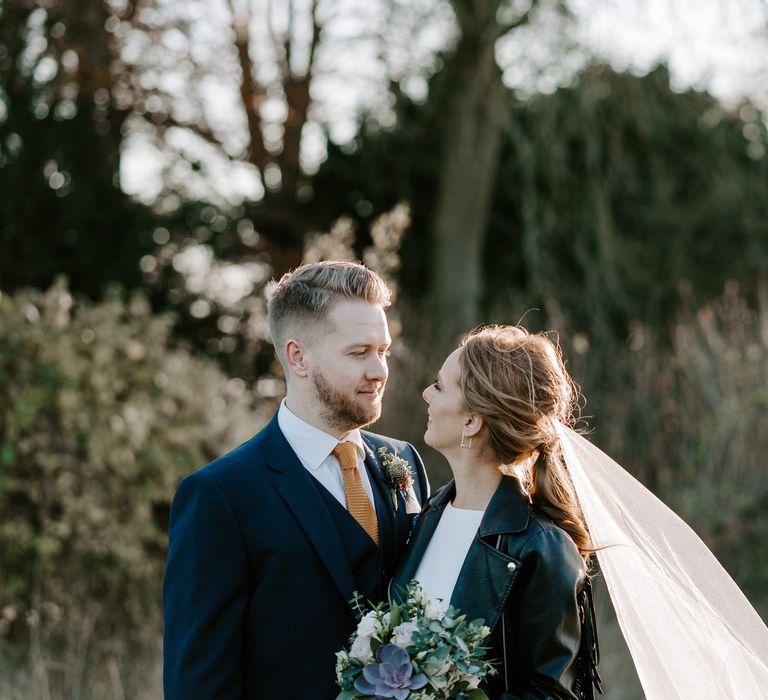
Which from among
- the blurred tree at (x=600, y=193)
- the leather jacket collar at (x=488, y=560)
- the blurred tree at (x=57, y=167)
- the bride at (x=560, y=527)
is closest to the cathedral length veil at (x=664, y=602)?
the bride at (x=560, y=527)

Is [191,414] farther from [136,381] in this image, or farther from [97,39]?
[97,39]

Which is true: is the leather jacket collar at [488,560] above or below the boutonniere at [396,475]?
below

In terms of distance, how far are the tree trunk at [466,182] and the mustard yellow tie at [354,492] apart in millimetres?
7053

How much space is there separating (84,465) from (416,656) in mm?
4378

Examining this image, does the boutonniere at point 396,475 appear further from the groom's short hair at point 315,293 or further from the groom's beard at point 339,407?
the groom's short hair at point 315,293

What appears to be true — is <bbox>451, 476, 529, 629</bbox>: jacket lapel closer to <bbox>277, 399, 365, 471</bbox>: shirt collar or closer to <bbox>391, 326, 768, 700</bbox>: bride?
<bbox>391, 326, 768, 700</bbox>: bride

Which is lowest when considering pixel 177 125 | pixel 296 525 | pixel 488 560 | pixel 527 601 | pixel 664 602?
pixel 664 602

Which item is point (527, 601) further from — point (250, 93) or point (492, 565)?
point (250, 93)

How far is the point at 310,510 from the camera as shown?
9.14ft

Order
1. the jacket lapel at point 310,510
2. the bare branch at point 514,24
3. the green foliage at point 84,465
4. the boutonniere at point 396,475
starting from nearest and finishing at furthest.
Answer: the jacket lapel at point 310,510 → the boutonniere at point 396,475 → the green foliage at point 84,465 → the bare branch at point 514,24

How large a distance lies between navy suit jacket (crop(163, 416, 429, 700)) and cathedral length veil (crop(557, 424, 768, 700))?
79cm

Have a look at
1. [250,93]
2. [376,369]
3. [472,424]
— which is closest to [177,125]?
[250,93]

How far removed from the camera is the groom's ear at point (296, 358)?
296cm

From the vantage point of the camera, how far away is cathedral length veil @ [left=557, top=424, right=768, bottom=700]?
2.88 meters
